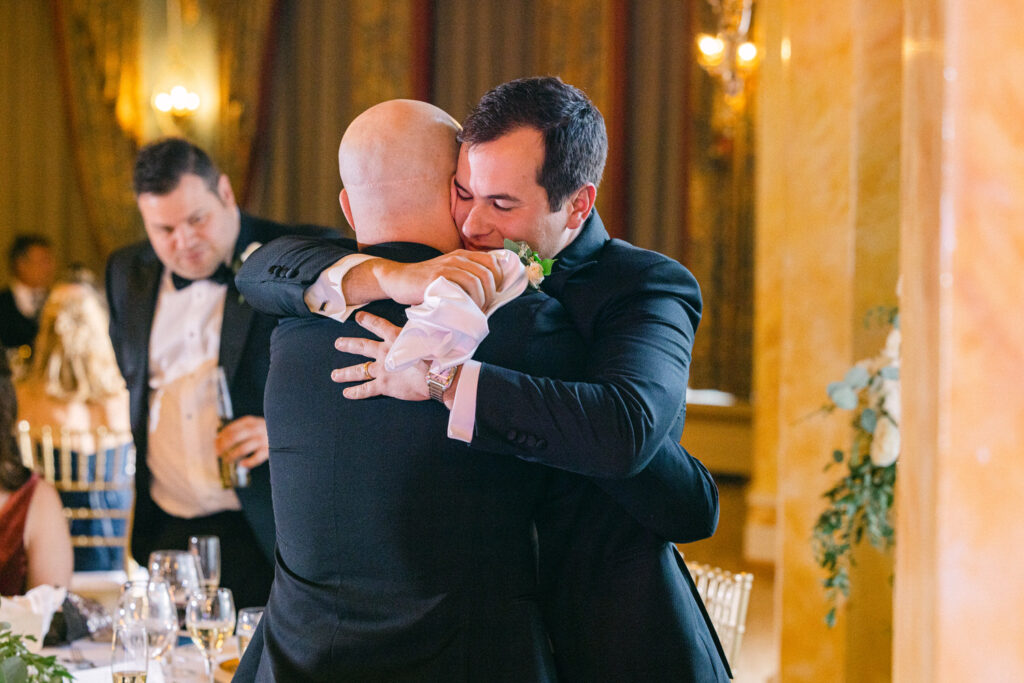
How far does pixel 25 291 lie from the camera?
327 inches

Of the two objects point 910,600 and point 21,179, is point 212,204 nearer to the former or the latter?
point 910,600

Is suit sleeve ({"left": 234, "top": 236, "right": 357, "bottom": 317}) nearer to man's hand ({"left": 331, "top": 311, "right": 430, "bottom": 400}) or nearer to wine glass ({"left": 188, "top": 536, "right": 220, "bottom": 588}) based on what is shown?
man's hand ({"left": 331, "top": 311, "right": 430, "bottom": 400})

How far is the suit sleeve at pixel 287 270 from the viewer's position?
144 centimetres

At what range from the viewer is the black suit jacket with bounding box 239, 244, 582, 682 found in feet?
4.32

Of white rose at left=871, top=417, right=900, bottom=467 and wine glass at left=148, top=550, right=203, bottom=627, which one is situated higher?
white rose at left=871, top=417, right=900, bottom=467

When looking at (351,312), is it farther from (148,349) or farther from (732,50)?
(732,50)

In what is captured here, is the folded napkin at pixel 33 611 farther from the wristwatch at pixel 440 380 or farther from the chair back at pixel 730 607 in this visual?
the chair back at pixel 730 607

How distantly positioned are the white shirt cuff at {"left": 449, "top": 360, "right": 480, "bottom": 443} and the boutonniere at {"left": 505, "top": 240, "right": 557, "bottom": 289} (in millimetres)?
164

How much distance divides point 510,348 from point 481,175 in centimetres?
24

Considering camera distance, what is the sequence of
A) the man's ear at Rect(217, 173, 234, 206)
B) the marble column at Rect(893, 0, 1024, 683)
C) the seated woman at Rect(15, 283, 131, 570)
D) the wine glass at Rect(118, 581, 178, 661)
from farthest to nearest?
the seated woman at Rect(15, 283, 131, 570), the man's ear at Rect(217, 173, 234, 206), the wine glass at Rect(118, 581, 178, 661), the marble column at Rect(893, 0, 1024, 683)

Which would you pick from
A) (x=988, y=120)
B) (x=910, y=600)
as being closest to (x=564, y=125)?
(x=988, y=120)

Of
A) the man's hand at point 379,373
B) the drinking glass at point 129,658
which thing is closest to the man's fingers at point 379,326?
the man's hand at point 379,373

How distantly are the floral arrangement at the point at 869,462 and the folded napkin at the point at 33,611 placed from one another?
184cm

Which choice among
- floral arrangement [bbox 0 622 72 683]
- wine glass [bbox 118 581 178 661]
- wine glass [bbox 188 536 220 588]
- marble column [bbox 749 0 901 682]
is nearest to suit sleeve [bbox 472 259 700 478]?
floral arrangement [bbox 0 622 72 683]
